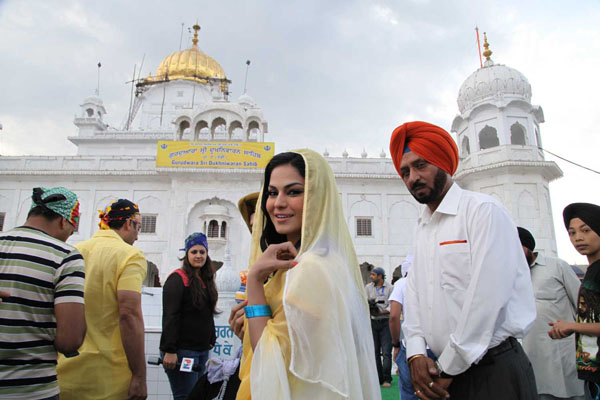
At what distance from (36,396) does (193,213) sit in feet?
48.3

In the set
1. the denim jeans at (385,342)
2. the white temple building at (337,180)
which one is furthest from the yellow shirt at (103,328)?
the white temple building at (337,180)

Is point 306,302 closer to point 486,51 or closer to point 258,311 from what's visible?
point 258,311

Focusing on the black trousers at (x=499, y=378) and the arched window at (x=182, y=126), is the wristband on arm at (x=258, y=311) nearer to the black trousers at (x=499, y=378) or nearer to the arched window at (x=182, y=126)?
the black trousers at (x=499, y=378)

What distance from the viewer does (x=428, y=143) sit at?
6.32ft

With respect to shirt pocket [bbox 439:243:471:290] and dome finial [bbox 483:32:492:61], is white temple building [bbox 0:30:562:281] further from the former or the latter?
shirt pocket [bbox 439:243:471:290]

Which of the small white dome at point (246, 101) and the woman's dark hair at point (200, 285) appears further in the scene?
the small white dome at point (246, 101)

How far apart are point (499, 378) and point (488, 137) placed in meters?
19.1

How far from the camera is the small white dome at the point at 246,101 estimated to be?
758 inches

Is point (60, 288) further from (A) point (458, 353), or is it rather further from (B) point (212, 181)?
(B) point (212, 181)

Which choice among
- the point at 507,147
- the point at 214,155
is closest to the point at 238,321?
the point at 214,155

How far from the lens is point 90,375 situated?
2.31 m

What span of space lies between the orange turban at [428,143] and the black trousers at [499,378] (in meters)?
0.85

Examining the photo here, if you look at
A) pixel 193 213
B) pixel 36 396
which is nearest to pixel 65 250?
pixel 36 396

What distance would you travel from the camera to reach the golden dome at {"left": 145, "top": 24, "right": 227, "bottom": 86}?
2900 cm
